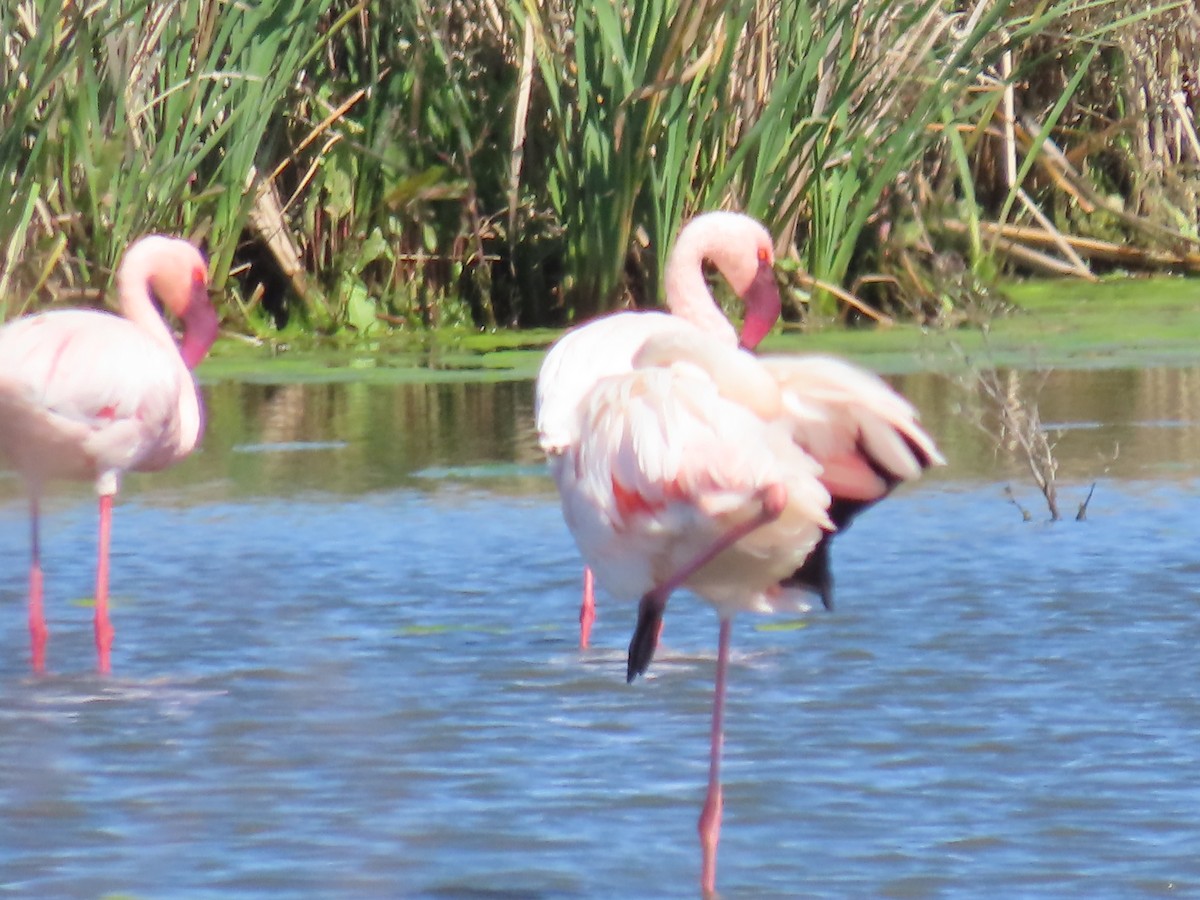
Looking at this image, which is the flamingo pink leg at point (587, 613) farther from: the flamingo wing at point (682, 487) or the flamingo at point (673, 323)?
the flamingo wing at point (682, 487)

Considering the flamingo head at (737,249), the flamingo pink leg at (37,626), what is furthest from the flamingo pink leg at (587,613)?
the flamingo pink leg at (37,626)

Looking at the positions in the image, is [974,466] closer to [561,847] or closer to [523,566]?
[523,566]

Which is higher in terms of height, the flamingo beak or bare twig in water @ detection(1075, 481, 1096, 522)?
the flamingo beak

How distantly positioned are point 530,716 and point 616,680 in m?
0.33

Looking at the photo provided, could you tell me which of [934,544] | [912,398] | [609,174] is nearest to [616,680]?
[934,544]

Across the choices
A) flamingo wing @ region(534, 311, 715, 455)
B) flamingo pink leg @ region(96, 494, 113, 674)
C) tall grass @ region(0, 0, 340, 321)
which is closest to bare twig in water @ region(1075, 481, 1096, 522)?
flamingo wing @ region(534, 311, 715, 455)

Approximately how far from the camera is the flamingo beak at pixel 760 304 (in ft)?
18.3

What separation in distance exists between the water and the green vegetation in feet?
8.07

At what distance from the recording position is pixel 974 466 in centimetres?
672

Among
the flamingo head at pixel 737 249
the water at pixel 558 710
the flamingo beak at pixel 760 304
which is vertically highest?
the flamingo head at pixel 737 249

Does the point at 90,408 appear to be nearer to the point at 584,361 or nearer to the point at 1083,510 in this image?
the point at 584,361

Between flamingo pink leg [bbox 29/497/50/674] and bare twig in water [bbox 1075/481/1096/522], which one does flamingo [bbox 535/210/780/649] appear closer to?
bare twig in water [bbox 1075/481/1096/522]

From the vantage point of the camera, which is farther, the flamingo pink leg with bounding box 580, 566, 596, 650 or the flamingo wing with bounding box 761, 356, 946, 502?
the flamingo pink leg with bounding box 580, 566, 596, 650

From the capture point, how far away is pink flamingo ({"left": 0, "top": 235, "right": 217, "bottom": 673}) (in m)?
4.70
